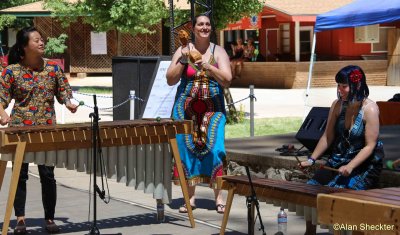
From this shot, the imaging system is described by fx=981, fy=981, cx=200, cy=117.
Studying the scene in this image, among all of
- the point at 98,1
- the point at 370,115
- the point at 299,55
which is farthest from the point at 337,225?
the point at 299,55

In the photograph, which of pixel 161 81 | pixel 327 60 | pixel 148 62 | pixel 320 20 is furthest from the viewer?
pixel 327 60

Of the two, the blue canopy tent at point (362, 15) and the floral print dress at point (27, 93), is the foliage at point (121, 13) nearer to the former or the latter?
the blue canopy tent at point (362, 15)

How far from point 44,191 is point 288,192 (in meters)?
3.12

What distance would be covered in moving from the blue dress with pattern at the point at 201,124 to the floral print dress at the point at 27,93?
142cm

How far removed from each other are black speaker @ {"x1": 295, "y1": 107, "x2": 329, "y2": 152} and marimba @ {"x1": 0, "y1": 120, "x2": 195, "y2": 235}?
1.60 metres

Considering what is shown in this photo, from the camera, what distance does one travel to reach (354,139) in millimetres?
7730

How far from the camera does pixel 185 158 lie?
9.74 meters

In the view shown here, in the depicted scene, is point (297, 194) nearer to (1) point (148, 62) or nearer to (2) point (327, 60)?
(1) point (148, 62)

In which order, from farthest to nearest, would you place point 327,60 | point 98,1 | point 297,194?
point 327,60 → point 98,1 → point 297,194

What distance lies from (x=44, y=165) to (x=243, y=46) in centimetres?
2839

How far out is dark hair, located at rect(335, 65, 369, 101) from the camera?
766cm

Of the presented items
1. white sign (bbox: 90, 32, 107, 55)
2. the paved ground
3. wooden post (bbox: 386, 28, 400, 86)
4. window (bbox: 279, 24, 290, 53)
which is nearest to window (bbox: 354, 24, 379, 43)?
wooden post (bbox: 386, 28, 400, 86)

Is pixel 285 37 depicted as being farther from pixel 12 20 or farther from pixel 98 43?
pixel 12 20

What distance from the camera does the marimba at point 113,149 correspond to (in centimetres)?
816
